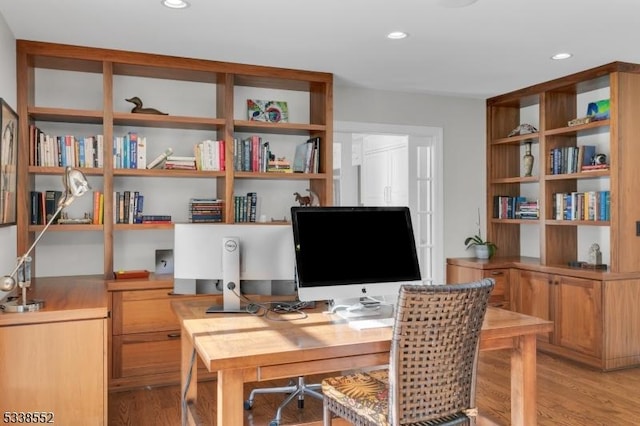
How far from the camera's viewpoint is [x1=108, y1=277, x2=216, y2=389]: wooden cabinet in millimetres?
3570

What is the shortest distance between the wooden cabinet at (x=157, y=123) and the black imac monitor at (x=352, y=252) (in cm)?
178

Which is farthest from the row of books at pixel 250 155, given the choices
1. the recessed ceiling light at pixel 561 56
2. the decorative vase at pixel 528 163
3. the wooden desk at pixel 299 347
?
the decorative vase at pixel 528 163

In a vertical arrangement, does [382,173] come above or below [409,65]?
below

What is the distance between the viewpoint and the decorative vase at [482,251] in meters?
5.04

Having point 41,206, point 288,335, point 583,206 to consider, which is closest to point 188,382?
point 288,335

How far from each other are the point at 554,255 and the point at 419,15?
2745 mm

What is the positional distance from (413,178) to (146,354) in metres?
2.96

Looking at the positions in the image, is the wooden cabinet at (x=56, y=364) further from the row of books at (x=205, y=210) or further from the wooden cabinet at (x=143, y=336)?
the row of books at (x=205, y=210)

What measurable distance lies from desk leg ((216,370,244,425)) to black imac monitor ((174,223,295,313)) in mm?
675

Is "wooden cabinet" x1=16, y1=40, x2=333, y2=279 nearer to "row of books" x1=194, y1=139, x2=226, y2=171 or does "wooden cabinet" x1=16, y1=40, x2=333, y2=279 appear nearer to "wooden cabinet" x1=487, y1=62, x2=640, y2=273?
"row of books" x1=194, y1=139, x2=226, y2=171

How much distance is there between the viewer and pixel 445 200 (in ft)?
17.2

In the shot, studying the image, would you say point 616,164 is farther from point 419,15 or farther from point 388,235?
point 388,235

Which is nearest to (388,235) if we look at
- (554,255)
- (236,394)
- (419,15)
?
(236,394)

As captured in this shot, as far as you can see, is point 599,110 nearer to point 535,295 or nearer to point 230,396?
point 535,295
